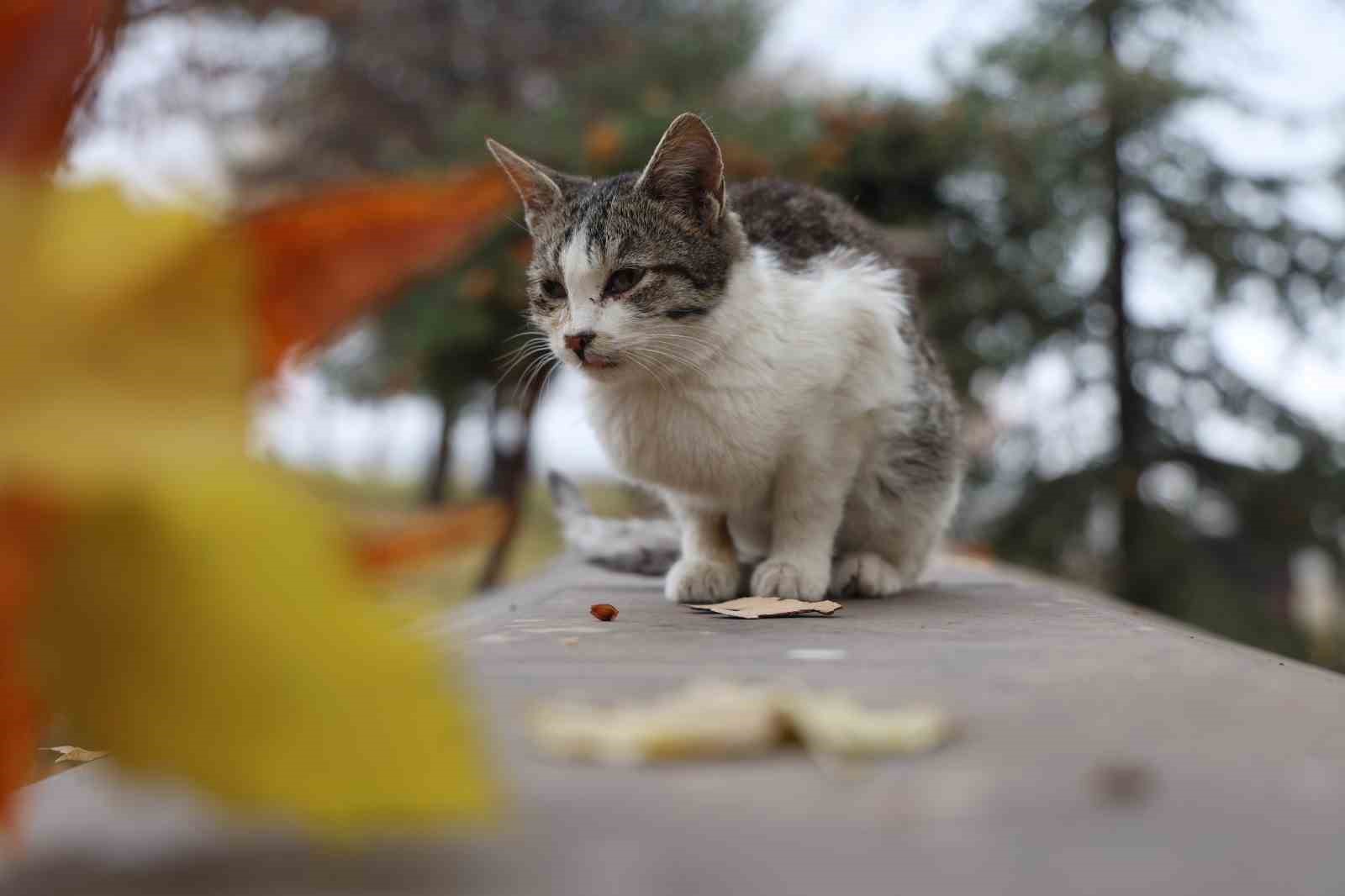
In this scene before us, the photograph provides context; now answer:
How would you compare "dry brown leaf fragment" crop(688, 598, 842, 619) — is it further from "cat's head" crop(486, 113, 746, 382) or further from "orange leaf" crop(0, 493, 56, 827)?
"orange leaf" crop(0, 493, 56, 827)

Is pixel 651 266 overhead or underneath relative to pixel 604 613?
overhead

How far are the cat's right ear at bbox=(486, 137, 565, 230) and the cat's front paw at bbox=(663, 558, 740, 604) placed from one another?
765 mm

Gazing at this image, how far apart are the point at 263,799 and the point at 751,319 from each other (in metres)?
1.72

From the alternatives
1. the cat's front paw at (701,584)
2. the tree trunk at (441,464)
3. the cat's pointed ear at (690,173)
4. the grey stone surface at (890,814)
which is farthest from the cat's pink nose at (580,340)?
the tree trunk at (441,464)

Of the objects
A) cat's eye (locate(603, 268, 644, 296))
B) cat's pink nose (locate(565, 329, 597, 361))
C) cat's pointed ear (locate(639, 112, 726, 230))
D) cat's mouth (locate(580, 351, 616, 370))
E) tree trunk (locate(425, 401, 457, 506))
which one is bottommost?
tree trunk (locate(425, 401, 457, 506))

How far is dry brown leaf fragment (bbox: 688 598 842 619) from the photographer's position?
1.75 m

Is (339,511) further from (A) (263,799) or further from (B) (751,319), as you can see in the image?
(B) (751,319)

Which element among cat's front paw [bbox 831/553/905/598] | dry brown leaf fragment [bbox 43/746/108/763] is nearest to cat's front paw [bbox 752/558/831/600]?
cat's front paw [bbox 831/553/905/598]

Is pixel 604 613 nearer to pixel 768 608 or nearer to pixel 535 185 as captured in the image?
pixel 768 608

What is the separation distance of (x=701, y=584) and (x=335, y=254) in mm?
1710

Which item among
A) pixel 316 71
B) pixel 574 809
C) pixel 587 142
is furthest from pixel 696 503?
pixel 316 71

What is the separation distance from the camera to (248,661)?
39cm

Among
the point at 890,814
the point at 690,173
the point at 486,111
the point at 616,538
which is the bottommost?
the point at 616,538

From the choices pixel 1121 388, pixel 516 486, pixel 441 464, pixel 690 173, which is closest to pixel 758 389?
pixel 690 173
